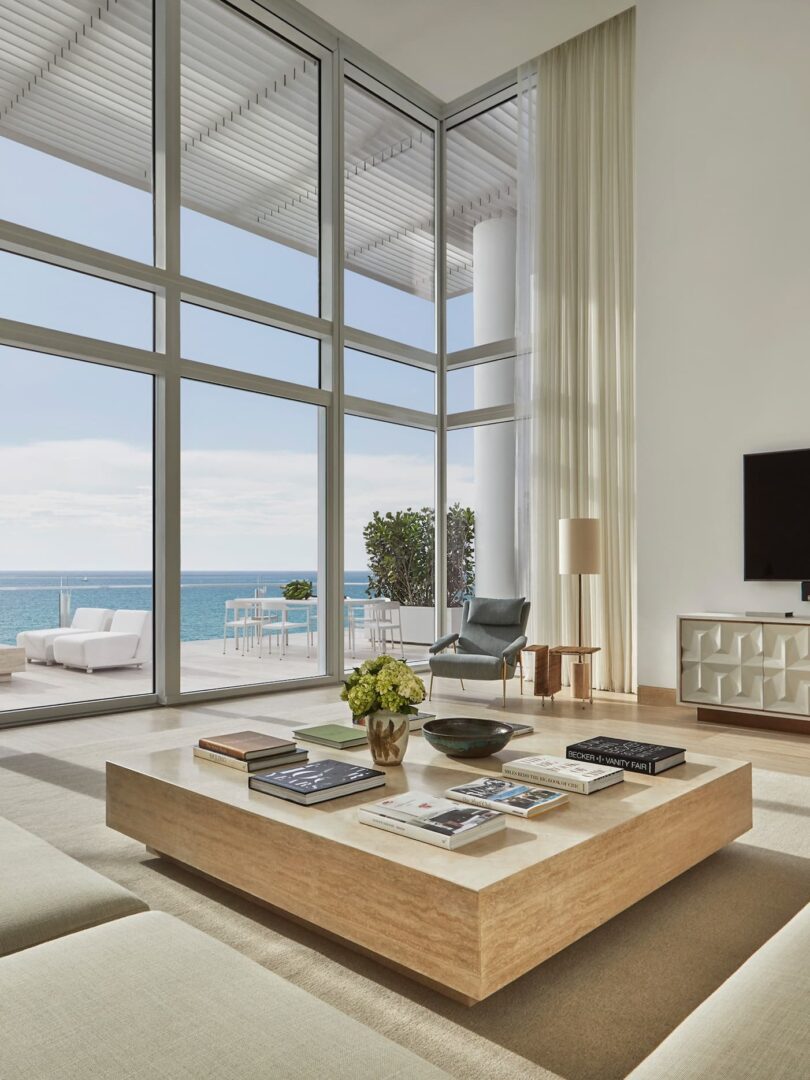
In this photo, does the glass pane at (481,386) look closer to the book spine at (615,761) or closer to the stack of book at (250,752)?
the book spine at (615,761)

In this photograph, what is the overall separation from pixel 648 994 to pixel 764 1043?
3.12 feet

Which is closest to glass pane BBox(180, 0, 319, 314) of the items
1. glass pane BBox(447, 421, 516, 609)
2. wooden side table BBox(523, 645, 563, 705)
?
glass pane BBox(447, 421, 516, 609)

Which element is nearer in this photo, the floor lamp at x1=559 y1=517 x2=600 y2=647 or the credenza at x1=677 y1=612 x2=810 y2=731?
the credenza at x1=677 y1=612 x2=810 y2=731

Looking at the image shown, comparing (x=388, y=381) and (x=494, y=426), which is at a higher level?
(x=388, y=381)

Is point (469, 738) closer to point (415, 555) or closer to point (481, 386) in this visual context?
point (415, 555)

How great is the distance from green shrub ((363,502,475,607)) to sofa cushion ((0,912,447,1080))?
20.8 ft

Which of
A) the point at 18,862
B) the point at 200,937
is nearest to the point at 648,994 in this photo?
the point at 200,937

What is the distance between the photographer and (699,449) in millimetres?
5672

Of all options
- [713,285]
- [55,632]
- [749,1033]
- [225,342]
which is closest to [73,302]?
[225,342]

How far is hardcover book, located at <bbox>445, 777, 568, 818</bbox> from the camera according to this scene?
2.11 m

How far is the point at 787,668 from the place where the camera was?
→ 496 cm

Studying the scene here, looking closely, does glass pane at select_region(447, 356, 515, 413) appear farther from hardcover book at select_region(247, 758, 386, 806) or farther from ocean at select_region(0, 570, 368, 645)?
hardcover book at select_region(247, 758, 386, 806)

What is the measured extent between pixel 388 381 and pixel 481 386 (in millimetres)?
915

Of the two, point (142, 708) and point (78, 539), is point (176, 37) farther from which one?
point (142, 708)
